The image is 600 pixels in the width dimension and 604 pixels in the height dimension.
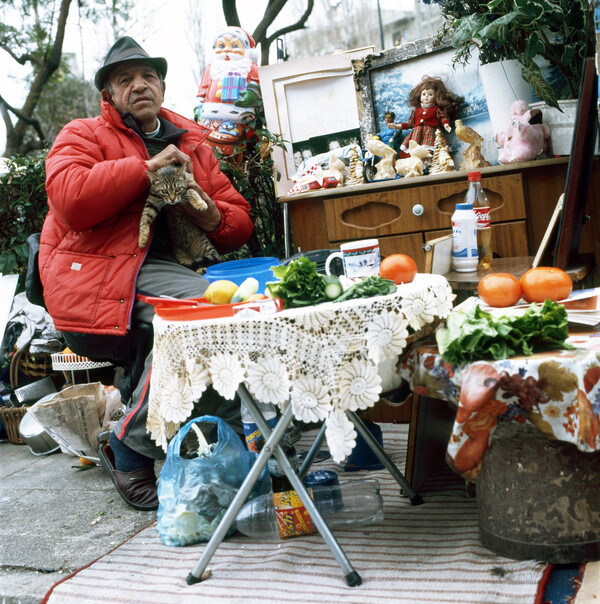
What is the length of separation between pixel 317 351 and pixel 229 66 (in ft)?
9.93

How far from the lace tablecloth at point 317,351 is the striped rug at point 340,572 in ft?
1.74

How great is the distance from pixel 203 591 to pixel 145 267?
1.56 m

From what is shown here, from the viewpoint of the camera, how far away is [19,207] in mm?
5027

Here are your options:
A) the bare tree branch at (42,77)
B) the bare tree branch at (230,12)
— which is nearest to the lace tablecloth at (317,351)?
the bare tree branch at (230,12)

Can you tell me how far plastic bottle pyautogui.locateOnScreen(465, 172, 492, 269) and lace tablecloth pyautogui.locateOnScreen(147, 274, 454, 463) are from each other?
3.25 ft

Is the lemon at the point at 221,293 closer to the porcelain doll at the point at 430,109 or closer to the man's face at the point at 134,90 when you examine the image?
the man's face at the point at 134,90

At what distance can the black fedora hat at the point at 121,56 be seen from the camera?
11.1 feet

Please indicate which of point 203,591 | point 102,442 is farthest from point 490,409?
point 102,442

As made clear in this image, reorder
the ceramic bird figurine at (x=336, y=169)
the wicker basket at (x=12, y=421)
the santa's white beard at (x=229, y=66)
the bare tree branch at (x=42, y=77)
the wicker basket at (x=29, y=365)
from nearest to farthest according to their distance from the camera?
the ceramic bird figurine at (x=336, y=169)
the wicker basket at (x=12, y=421)
the santa's white beard at (x=229, y=66)
the wicker basket at (x=29, y=365)
the bare tree branch at (x=42, y=77)

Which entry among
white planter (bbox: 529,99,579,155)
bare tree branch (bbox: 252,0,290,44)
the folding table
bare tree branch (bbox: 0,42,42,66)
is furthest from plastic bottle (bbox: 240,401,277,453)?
bare tree branch (bbox: 0,42,42,66)

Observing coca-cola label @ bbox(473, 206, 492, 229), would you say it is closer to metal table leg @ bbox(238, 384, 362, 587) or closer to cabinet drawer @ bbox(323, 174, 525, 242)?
cabinet drawer @ bbox(323, 174, 525, 242)

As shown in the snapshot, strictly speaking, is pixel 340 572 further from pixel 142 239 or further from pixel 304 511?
pixel 142 239

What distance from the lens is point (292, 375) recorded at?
2.16 m

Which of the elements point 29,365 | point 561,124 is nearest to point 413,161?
point 561,124
